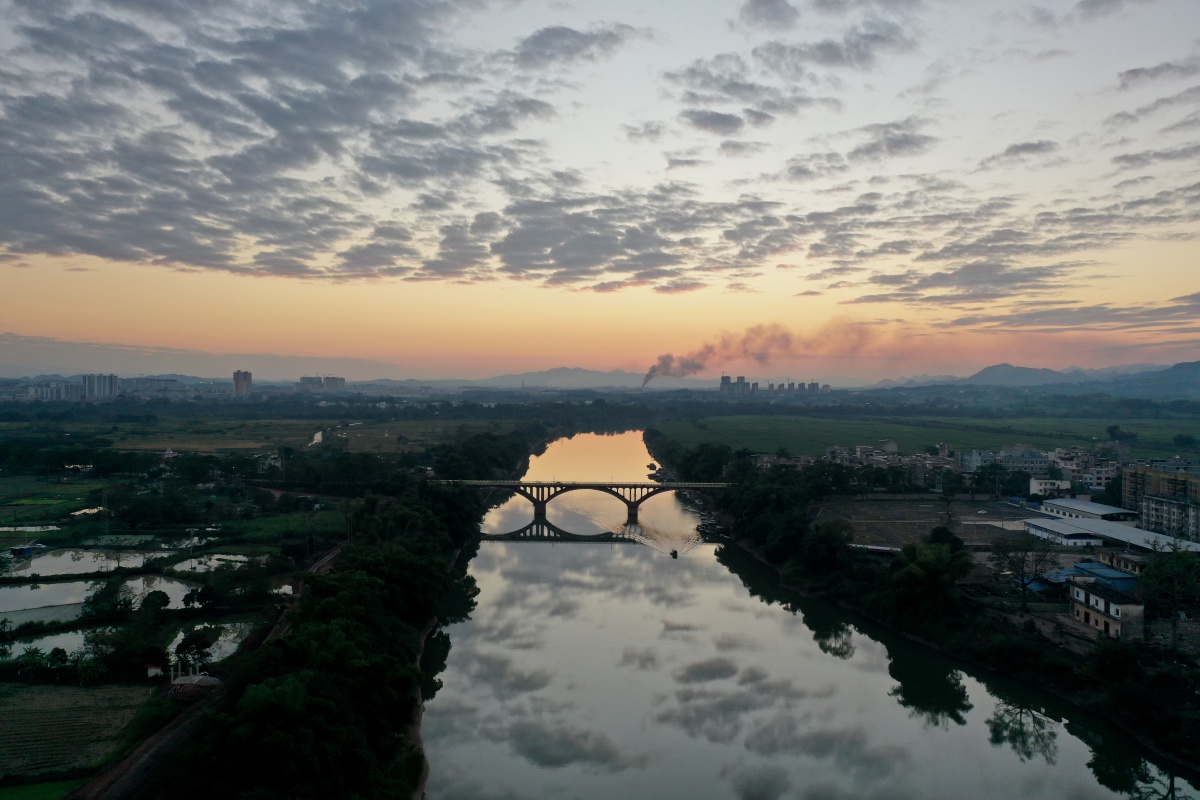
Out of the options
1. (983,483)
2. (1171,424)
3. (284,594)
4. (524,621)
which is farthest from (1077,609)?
(1171,424)

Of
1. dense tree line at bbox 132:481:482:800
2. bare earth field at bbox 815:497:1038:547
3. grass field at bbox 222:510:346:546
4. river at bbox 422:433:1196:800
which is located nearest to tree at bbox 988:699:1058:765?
river at bbox 422:433:1196:800

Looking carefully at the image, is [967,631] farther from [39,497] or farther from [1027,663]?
[39,497]

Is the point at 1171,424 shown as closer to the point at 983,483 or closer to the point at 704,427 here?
the point at 704,427

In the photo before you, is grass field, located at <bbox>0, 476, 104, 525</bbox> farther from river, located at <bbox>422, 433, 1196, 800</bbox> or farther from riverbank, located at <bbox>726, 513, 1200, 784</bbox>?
riverbank, located at <bbox>726, 513, 1200, 784</bbox>

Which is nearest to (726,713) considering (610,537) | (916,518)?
(610,537)

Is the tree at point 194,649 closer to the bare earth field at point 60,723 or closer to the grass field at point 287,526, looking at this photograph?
the bare earth field at point 60,723

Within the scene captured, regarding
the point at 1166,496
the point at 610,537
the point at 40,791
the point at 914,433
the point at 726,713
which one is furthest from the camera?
the point at 914,433

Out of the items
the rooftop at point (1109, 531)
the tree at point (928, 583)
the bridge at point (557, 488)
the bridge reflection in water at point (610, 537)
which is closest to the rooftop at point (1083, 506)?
the rooftop at point (1109, 531)

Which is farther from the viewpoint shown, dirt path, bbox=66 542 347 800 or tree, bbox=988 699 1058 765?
tree, bbox=988 699 1058 765
